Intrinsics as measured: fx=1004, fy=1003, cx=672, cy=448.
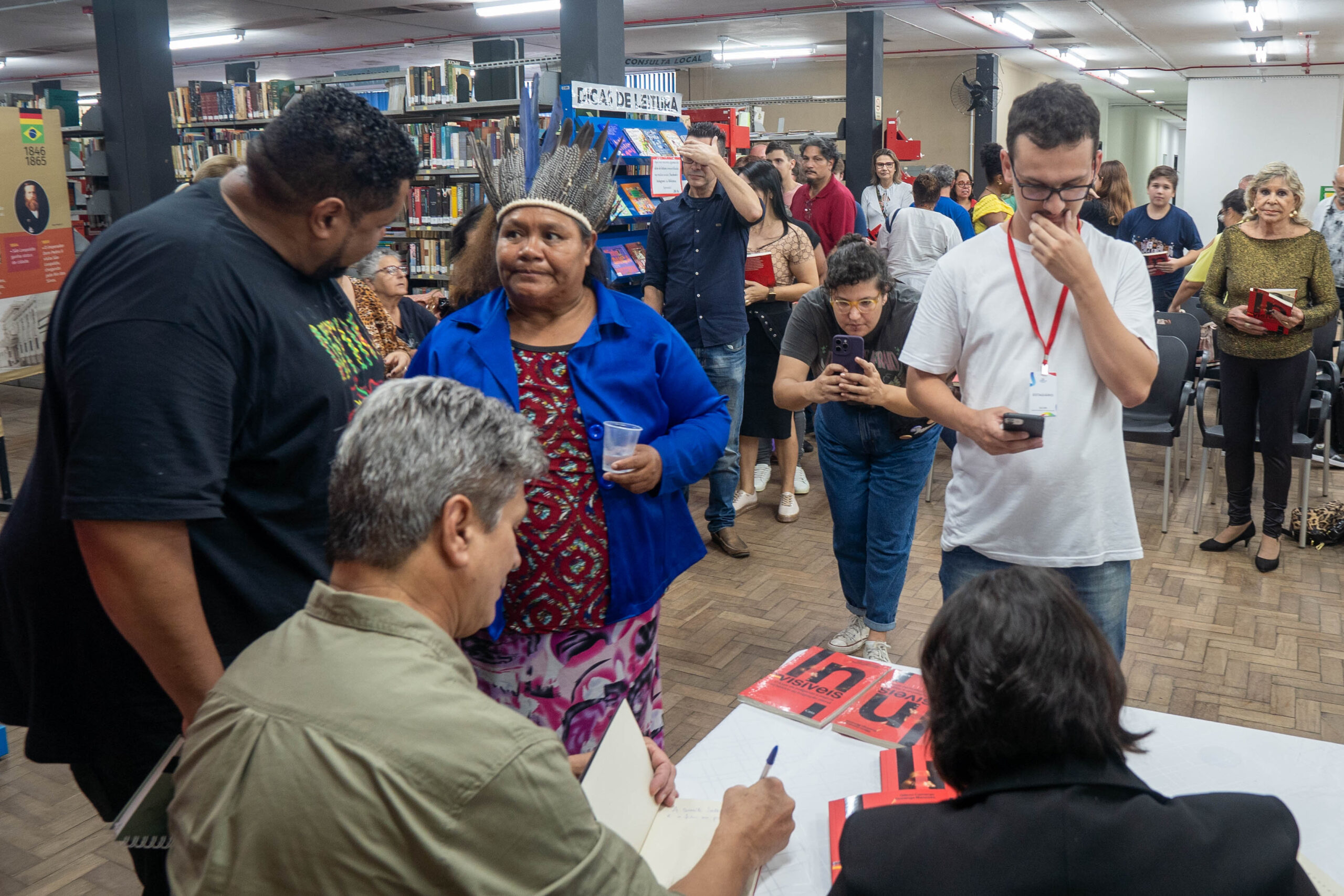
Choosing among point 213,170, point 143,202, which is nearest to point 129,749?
point 213,170

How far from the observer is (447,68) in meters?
6.58

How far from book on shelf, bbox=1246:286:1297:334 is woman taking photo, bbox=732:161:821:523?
193 centimetres

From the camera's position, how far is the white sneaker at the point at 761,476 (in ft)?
18.6

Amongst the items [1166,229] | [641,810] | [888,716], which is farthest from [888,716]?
[1166,229]

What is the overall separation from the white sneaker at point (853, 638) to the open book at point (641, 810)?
7.11ft

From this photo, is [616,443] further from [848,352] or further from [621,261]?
[621,261]

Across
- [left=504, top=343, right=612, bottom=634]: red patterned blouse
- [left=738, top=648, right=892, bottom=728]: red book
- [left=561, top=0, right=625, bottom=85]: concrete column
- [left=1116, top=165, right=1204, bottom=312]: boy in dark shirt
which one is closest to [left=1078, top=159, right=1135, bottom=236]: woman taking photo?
[left=1116, top=165, right=1204, bottom=312]: boy in dark shirt

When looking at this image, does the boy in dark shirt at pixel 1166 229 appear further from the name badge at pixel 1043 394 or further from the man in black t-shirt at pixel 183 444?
the man in black t-shirt at pixel 183 444

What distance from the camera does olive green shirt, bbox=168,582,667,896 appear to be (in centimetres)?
88

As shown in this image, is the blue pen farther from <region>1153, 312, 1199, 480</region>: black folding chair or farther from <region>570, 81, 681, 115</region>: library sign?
<region>1153, 312, 1199, 480</region>: black folding chair

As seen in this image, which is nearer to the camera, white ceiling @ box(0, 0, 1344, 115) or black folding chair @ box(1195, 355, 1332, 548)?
black folding chair @ box(1195, 355, 1332, 548)

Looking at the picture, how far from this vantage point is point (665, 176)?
209 inches

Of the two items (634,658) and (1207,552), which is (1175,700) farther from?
(634,658)

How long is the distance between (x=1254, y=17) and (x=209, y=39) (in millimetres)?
12404
